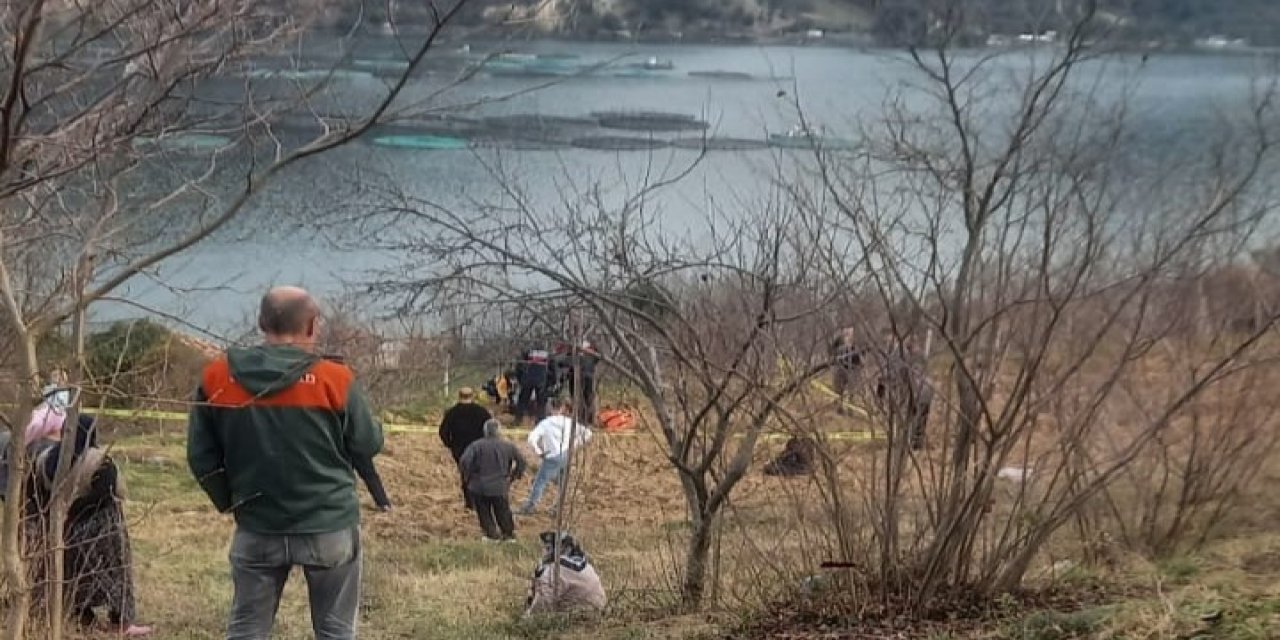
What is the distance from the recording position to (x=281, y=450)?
15.1ft

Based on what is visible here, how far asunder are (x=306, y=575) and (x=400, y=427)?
15.5 meters

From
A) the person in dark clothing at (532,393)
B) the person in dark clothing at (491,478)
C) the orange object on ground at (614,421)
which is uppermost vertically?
the orange object on ground at (614,421)

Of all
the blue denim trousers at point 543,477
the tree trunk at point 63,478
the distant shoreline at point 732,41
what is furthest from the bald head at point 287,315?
the blue denim trousers at point 543,477

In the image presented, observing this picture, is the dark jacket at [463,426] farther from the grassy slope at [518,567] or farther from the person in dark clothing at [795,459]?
the person in dark clothing at [795,459]

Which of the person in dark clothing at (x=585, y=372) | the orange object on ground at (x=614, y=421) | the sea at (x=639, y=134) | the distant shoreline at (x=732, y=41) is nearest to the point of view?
the distant shoreline at (x=732, y=41)

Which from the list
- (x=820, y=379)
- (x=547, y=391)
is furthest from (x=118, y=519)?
(x=547, y=391)

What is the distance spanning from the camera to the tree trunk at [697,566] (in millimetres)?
7199

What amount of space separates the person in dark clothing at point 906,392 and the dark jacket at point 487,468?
6812 mm

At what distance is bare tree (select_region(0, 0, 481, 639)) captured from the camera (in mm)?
4180

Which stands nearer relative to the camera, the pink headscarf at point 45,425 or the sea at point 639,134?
the sea at point 639,134

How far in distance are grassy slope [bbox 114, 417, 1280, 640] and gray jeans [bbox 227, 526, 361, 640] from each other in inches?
75.8

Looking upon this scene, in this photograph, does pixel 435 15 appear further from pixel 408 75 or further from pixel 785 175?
pixel 785 175

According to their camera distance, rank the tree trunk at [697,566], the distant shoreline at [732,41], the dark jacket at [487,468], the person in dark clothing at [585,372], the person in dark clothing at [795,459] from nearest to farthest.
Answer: the distant shoreline at [732,41]
the person in dark clothing at [795,459]
the person in dark clothing at [585,372]
the tree trunk at [697,566]
the dark jacket at [487,468]

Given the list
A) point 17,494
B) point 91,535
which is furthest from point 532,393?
point 17,494
